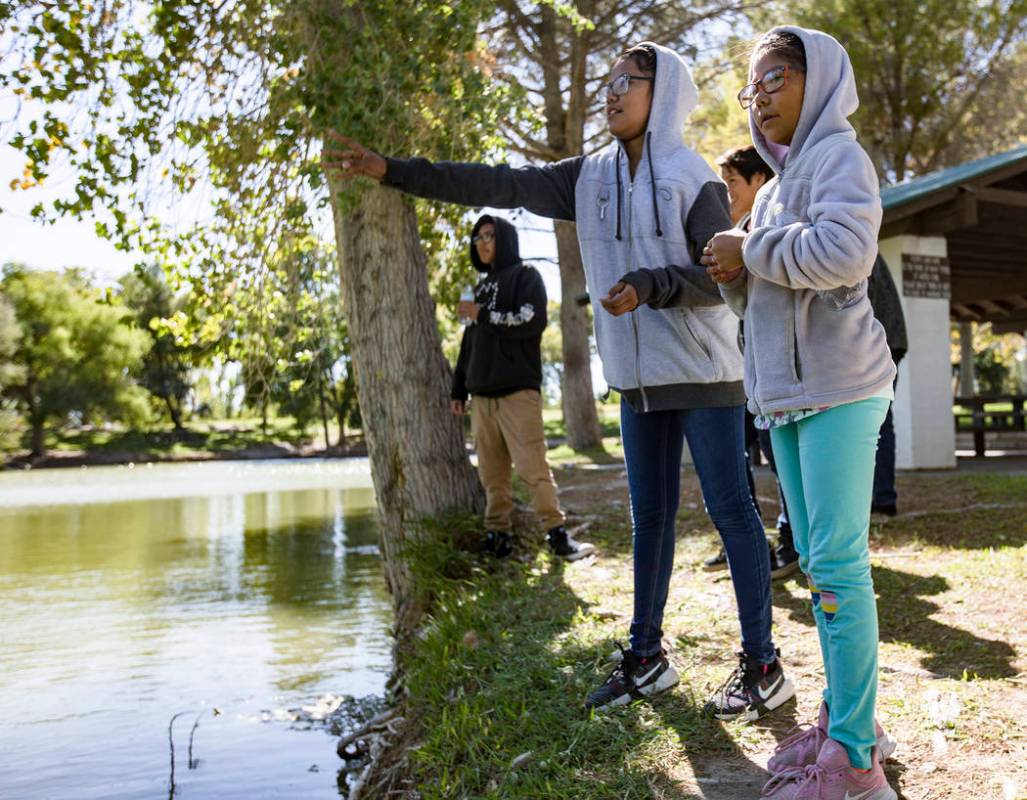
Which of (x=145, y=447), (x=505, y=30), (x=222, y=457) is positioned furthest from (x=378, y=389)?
(x=145, y=447)

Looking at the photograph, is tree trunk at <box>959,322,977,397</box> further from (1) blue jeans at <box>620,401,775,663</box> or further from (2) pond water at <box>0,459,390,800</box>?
(1) blue jeans at <box>620,401,775,663</box>

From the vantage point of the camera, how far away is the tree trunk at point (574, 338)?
18.9 meters

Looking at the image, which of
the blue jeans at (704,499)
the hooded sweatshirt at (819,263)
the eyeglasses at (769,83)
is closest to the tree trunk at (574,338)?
the blue jeans at (704,499)

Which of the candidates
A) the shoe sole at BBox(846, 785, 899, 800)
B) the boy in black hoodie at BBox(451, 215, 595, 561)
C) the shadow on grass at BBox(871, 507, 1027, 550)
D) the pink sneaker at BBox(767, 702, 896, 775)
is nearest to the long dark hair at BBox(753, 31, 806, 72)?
the pink sneaker at BBox(767, 702, 896, 775)

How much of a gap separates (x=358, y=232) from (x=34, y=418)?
4972cm

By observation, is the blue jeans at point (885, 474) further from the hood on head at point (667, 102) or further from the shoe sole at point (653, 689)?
the hood on head at point (667, 102)

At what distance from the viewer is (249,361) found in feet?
23.5

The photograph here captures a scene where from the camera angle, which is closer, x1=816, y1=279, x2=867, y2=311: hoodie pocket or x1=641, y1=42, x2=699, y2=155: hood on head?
x1=816, y1=279, x2=867, y2=311: hoodie pocket

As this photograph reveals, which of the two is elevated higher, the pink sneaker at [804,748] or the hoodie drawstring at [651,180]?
the hoodie drawstring at [651,180]

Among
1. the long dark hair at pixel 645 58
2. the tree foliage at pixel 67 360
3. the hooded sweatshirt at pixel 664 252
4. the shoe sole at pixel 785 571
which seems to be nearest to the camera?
the hooded sweatshirt at pixel 664 252

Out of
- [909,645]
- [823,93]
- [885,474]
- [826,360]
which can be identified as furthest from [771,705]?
[885,474]

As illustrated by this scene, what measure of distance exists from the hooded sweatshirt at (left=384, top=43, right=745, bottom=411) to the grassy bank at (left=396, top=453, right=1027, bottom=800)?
3.65 ft

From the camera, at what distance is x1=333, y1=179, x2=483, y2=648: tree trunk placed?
614cm

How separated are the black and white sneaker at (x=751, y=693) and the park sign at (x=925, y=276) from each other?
910 cm
